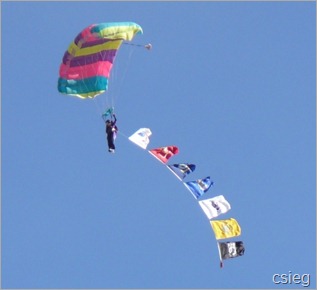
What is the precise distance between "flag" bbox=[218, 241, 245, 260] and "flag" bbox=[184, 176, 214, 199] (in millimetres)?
2115

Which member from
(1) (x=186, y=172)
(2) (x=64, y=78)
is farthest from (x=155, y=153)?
(2) (x=64, y=78)

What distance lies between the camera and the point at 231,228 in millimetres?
45125

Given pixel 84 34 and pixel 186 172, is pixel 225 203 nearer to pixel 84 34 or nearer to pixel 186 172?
pixel 186 172

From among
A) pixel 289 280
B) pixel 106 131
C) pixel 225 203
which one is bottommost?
pixel 289 280

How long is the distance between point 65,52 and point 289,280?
11.1 metres

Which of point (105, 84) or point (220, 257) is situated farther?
point (105, 84)

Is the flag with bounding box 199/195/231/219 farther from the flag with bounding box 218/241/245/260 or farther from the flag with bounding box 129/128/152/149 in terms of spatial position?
the flag with bounding box 129/128/152/149

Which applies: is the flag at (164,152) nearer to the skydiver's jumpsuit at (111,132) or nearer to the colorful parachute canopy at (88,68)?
the skydiver's jumpsuit at (111,132)

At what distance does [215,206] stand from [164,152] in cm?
278

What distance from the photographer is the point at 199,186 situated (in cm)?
4625

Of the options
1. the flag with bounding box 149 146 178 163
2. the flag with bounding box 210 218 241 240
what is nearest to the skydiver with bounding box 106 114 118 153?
the flag with bounding box 149 146 178 163

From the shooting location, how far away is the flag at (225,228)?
147ft

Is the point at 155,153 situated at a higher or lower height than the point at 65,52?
lower

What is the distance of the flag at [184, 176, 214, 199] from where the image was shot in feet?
151
